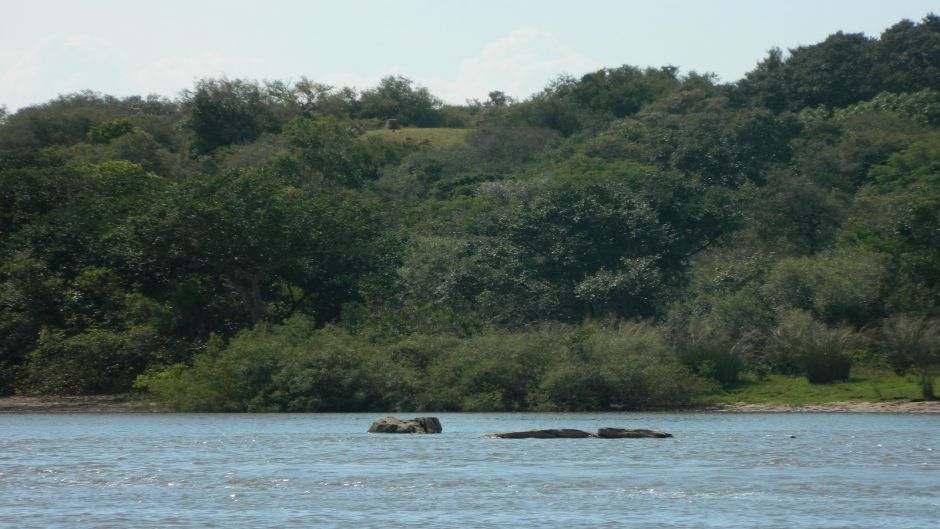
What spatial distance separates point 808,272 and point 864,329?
3033 mm

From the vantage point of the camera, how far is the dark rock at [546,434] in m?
31.5

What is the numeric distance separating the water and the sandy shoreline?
3.57 m

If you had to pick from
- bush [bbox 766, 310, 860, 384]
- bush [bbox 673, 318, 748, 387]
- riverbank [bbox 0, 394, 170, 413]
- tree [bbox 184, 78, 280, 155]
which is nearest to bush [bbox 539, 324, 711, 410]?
bush [bbox 673, 318, 748, 387]

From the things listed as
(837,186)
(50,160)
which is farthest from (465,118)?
(50,160)

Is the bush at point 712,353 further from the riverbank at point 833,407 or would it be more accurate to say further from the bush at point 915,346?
the bush at point 915,346

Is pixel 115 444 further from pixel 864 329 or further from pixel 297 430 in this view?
pixel 864 329

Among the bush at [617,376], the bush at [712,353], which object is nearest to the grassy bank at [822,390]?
the bush at [712,353]

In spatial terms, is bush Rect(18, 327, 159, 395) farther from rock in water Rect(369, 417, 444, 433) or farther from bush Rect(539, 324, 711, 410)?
rock in water Rect(369, 417, 444, 433)

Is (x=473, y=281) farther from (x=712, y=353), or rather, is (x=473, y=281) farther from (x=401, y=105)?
(x=401, y=105)

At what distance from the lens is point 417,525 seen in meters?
19.0

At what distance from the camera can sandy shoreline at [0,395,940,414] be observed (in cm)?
4106

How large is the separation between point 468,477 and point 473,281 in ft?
85.8

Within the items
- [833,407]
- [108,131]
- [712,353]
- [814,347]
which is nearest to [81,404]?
[712,353]

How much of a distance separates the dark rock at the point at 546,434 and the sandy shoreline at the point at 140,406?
39.5ft
